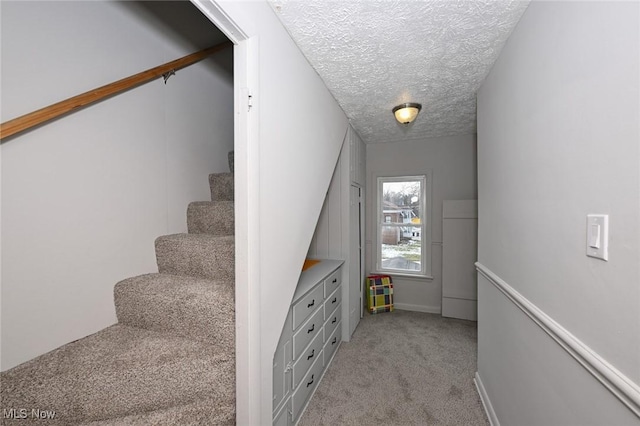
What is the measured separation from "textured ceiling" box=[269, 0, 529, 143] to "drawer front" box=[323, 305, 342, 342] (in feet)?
6.83

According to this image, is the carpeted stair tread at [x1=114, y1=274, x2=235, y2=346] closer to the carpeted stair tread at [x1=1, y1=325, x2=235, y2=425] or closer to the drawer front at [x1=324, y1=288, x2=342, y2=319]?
the carpeted stair tread at [x1=1, y1=325, x2=235, y2=425]

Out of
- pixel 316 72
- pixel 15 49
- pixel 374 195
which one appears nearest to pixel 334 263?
pixel 374 195

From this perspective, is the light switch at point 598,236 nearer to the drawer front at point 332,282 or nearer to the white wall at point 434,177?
the drawer front at point 332,282

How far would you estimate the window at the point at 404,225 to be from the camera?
143 inches

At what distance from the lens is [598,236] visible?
2.43 ft

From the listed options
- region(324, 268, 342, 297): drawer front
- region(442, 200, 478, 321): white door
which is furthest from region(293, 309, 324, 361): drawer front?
region(442, 200, 478, 321): white door

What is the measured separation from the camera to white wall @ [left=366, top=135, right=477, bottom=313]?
11.2ft

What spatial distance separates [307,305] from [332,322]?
29.6 inches

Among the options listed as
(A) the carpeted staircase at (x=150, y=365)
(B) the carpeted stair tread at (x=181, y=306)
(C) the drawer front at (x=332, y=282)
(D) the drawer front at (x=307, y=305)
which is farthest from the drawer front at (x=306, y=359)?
(B) the carpeted stair tread at (x=181, y=306)

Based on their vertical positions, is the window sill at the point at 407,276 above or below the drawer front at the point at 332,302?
below

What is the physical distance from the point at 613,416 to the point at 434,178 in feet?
10.3

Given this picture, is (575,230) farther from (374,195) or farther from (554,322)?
(374,195)

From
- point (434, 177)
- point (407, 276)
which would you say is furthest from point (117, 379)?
point (434, 177)

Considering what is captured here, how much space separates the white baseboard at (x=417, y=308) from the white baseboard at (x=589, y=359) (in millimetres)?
2493
